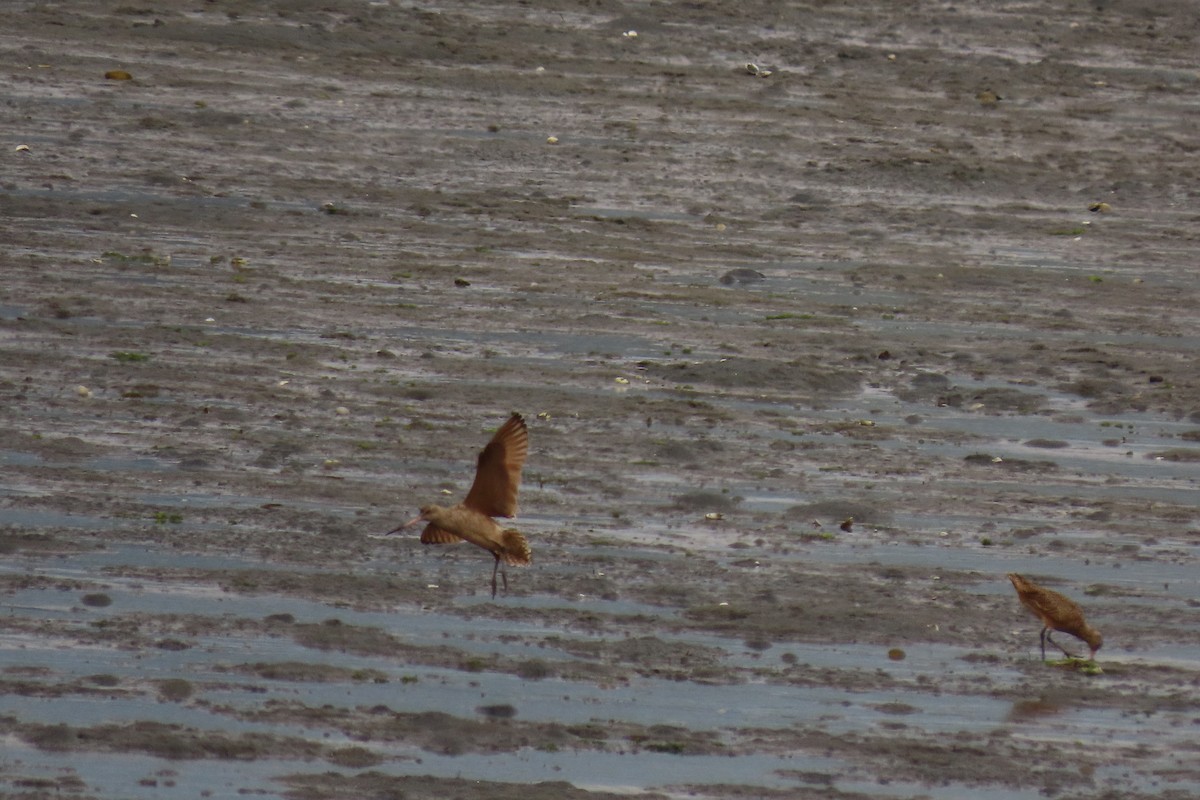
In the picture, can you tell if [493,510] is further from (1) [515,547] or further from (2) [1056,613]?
(2) [1056,613]

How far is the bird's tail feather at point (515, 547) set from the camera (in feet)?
29.7

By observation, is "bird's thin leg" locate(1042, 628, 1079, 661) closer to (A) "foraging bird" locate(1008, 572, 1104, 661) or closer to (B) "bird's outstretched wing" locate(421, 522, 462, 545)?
(A) "foraging bird" locate(1008, 572, 1104, 661)

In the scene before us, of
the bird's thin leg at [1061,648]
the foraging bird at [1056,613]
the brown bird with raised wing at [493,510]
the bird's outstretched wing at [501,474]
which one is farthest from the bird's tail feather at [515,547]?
the bird's thin leg at [1061,648]

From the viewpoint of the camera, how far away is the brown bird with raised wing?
9.06 meters

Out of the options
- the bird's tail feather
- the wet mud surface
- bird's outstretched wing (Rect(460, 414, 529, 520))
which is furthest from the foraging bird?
bird's outstretched wing (Rect(460, 414, 529, 520))

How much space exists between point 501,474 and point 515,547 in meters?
0.34

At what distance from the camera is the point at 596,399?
465 inches

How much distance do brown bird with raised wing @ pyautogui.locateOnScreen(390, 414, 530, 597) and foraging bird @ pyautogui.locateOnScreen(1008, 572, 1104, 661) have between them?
6.80 feet

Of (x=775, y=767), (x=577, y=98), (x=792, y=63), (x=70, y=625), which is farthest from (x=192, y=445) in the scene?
(x=792, y=63)

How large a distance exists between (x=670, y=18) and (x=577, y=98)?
2.62 m

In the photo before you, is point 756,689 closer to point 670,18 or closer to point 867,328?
point 867,328

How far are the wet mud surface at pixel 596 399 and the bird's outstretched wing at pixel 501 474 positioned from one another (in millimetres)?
387

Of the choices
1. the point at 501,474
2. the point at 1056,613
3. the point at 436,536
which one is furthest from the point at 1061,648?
the point at 436,536

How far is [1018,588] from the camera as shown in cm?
893
